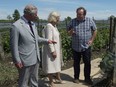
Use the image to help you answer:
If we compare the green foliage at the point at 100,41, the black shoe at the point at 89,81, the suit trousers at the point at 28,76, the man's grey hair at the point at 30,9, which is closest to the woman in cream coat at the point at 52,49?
the black shoe at the point at 89,81

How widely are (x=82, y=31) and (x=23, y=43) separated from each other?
2.21m

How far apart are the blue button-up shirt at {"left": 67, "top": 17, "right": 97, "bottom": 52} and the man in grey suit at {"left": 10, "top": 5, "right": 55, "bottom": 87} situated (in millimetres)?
1820

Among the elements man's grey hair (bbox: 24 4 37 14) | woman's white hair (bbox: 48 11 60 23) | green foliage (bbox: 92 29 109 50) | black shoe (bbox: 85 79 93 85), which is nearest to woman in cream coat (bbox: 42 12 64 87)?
woman's white hair (bbox: 48 11 60 23)

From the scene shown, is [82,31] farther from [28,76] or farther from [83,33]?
[28,76]

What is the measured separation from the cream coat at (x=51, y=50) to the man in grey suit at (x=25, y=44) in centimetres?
112

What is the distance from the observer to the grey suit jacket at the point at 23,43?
541cm

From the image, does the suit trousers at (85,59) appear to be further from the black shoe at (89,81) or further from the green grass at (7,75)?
the green grass at (7,75)

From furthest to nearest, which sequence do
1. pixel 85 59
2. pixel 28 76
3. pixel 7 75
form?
pixel 7 75 < pixel 85 59 < pixel 28 76

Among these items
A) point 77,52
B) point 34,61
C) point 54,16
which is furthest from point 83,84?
point 34,61

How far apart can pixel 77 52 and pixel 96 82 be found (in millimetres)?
880

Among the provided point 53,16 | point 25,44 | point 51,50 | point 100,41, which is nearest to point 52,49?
point 51,50

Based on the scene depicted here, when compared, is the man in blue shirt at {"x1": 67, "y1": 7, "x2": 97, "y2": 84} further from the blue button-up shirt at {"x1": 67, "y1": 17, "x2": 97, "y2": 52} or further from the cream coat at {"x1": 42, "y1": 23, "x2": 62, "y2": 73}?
the cream coat at {"x1": 42, "y1": 23, "x2": 62, "y2": 73}

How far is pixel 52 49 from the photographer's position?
22.7 feet

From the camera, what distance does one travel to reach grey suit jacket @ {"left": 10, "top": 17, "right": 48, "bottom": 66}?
5.41m
